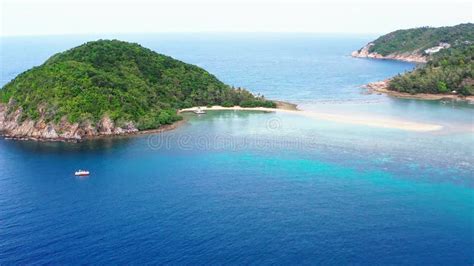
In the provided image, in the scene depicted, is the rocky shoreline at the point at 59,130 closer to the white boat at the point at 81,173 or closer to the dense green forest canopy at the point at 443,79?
the white boat at the point at 81,173

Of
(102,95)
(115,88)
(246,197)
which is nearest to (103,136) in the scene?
(102,95)

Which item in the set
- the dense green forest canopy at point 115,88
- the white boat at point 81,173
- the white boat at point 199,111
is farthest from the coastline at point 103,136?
the white boat at point 81,173

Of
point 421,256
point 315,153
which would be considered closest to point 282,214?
point 421,256

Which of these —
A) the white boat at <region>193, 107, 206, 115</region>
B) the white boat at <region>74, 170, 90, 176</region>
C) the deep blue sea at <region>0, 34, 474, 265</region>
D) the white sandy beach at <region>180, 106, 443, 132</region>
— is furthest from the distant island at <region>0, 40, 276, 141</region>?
the white boat at <region>74, 170, 90, 176</region>

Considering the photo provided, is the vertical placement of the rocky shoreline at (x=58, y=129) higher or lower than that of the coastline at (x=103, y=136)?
higher

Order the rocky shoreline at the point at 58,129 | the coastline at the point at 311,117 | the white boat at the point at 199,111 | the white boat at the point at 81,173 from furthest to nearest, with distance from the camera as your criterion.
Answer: the white boat at the point at 199,111 → the coastline at the point at 311,117 → the rocky shoreline at the point at 58,129 → the white boat at the point at 81,173

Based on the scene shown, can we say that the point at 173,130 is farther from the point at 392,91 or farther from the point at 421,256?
the point at 392,91

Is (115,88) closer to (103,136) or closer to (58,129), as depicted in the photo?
(103,136)
